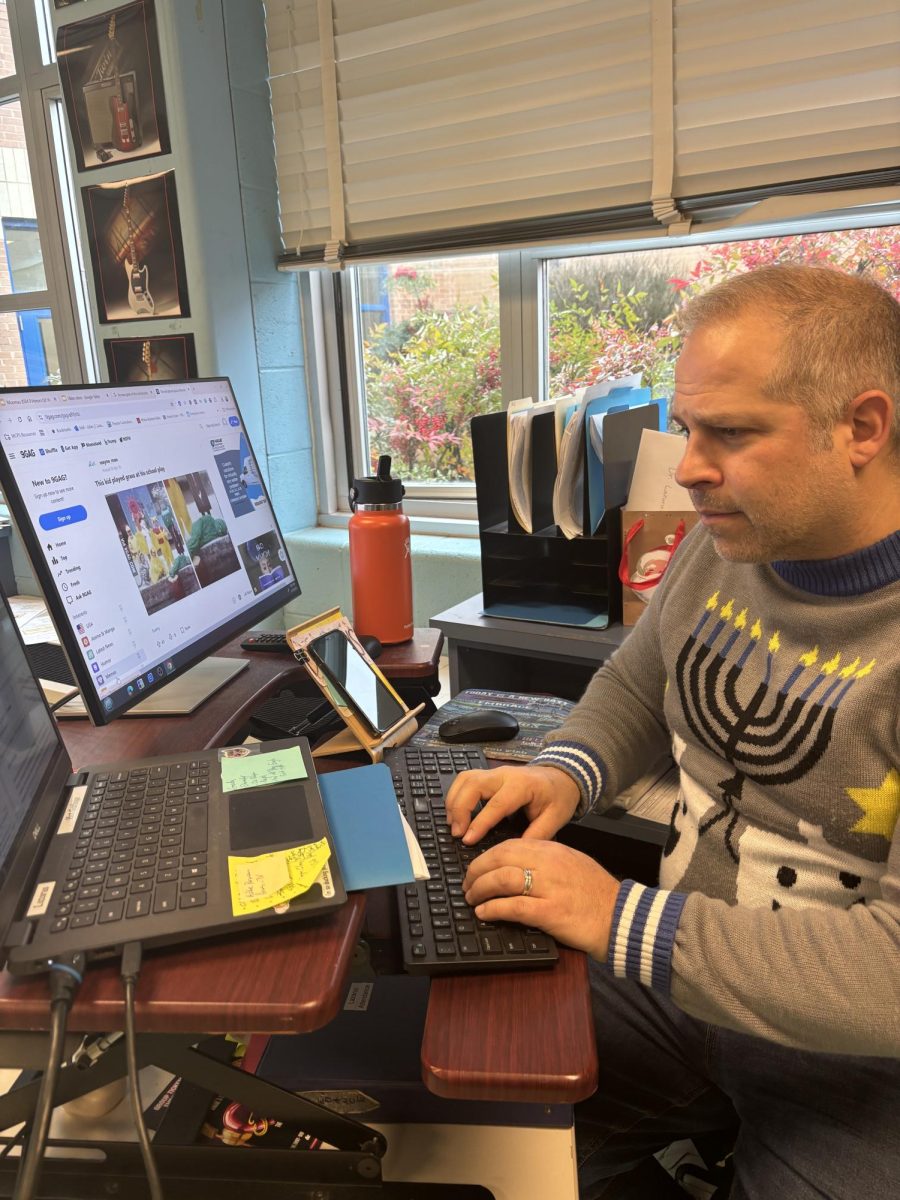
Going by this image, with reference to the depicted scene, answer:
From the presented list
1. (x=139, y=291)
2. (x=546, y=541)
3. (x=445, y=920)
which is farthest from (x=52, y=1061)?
(x=139, y=291)

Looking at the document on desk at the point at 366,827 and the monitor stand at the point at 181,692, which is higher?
the document on desk at the point at 366,827

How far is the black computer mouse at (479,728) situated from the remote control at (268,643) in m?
0.35

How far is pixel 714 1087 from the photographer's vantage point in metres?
0.97

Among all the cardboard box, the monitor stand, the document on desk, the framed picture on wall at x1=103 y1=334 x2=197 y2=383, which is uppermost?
the framed picture on wall at x1=103 y1=334 x2=197 y2=383

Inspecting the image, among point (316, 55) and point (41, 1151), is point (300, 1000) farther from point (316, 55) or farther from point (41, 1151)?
point (316, 55)

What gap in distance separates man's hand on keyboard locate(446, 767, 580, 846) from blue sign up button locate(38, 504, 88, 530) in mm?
506

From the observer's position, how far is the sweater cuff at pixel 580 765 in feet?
3.18

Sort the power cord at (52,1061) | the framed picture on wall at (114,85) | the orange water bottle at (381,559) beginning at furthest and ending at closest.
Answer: the framed picture on wall at (114,85) < the orange water bottle at (381,559) < the power cord at (52,1061)

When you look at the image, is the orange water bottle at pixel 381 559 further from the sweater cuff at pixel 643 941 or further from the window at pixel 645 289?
the window at pixel 645 289

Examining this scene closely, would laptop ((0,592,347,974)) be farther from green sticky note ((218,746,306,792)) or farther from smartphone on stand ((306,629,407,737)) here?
smartphone on stand ((306,629,407,737))

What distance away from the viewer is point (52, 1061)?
539 millimetres

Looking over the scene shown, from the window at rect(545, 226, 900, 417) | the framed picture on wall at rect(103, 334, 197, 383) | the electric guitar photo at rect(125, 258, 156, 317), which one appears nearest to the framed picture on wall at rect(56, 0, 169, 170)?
the electric guitar photo at rect(125, 258, 156, 317)

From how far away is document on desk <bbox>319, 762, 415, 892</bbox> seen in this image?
0.71 metres

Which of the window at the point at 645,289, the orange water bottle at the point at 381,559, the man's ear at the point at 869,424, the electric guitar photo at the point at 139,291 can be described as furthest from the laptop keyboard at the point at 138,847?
the electric guitar photo at the point at 139,291
